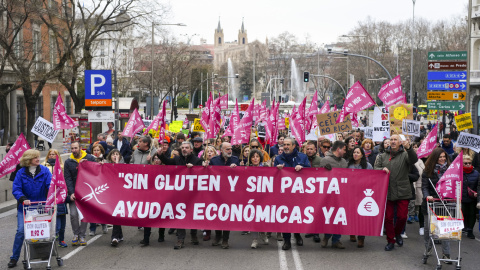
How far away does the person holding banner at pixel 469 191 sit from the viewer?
10922 mm

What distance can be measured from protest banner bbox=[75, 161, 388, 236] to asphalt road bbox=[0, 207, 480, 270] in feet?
1.19

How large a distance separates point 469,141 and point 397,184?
2.58m

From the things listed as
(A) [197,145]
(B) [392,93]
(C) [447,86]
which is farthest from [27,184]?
(C) [447,86]

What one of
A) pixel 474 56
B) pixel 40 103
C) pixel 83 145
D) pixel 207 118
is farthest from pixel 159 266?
pixel 474 56

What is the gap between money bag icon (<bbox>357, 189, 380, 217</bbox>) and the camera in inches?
382

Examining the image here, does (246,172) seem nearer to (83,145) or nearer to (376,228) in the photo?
(376,228)

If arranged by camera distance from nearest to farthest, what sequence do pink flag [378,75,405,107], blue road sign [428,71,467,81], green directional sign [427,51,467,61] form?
1. pink flag [378,75,405,107]
2. green directional sign [427,51,467,61]
3. blue road sign [428,71,467,81]

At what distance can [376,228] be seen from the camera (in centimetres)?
966

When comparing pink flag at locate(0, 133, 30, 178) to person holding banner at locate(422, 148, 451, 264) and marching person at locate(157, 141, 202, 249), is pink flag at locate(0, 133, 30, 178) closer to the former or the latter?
marching person at locate(157, 141, 202, 249)

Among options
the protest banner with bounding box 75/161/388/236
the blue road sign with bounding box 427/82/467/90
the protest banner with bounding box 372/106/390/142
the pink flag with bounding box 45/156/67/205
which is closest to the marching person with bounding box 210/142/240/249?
the protest banner with bounding box 75/161/388/236

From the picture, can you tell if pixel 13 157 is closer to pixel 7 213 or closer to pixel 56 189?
pixel 56 189

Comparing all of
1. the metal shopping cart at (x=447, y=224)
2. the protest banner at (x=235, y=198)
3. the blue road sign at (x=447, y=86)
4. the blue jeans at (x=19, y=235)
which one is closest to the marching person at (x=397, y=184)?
the protest banner at (x=235, y=198)

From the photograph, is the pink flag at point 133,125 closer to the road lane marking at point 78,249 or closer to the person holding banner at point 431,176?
the road lane marking at point 78,249

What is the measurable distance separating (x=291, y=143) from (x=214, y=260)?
209 cm
